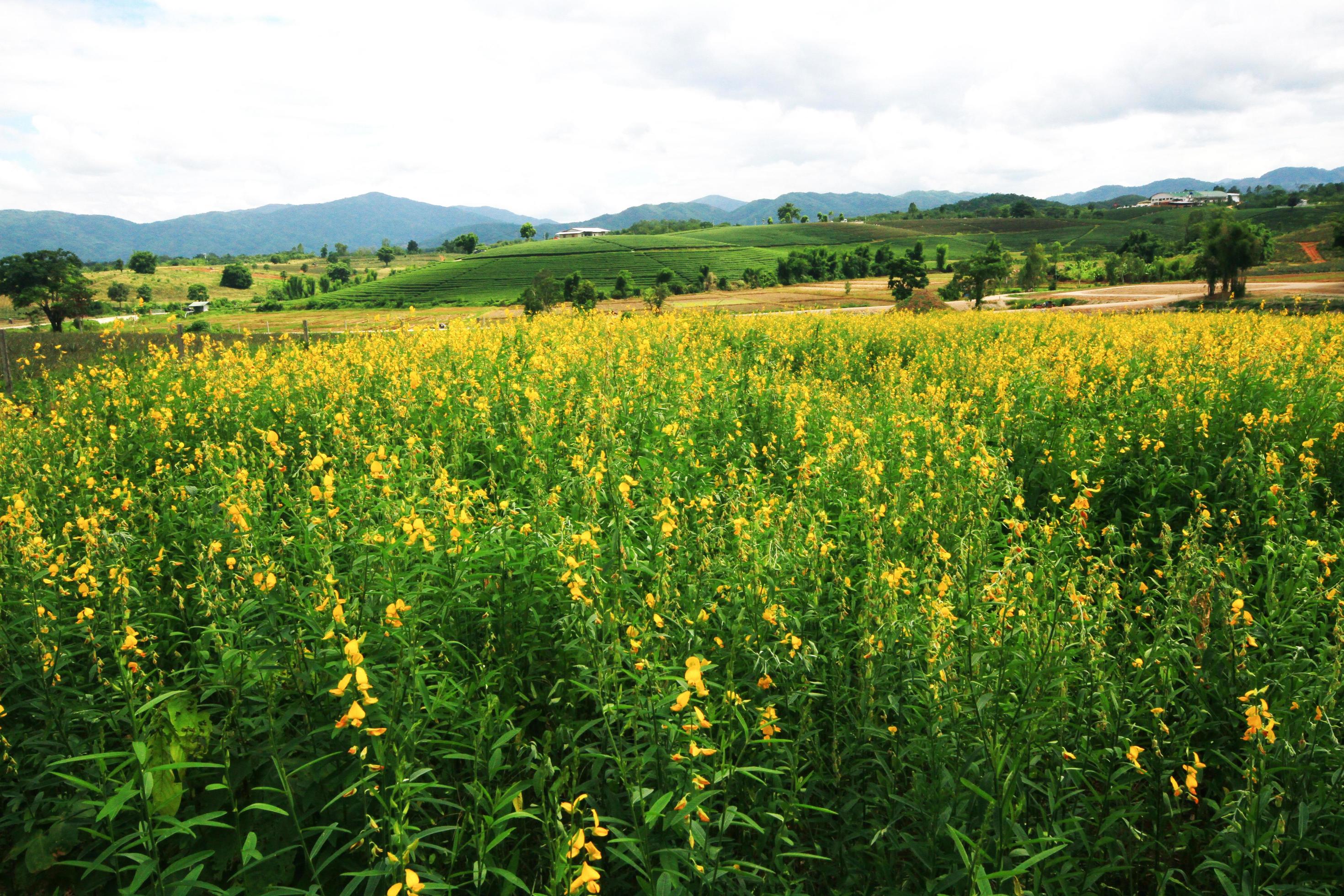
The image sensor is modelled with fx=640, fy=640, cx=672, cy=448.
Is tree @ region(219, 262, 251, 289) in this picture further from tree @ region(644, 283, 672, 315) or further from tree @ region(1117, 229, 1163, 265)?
tree @ region(1117, 229, 1163, 265)

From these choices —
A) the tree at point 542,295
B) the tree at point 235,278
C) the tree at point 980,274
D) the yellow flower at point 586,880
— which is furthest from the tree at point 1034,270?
the tree at point 235,278

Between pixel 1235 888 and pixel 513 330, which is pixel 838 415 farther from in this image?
pixel 513 330

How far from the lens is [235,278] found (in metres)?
128

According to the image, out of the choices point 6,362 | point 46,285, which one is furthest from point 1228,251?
point 46,285

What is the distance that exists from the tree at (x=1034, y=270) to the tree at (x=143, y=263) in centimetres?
15079

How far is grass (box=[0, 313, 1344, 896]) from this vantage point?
2475 mm

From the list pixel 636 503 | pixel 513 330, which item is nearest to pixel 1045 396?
pixel 636 503

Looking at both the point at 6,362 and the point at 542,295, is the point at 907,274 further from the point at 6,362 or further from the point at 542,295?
the point at 6,362

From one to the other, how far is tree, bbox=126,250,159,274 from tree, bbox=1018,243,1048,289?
150789mm

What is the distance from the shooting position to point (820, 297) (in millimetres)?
76188

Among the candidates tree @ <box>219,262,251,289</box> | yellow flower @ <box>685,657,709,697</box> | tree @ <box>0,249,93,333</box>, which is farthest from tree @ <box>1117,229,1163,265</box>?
tree @ <box>219,262,251,289</box>

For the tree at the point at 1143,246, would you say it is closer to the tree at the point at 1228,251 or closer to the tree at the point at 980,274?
the tree at the point at 980,274

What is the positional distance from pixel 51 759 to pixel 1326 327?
18.7 metres

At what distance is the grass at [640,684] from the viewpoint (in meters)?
2.47
